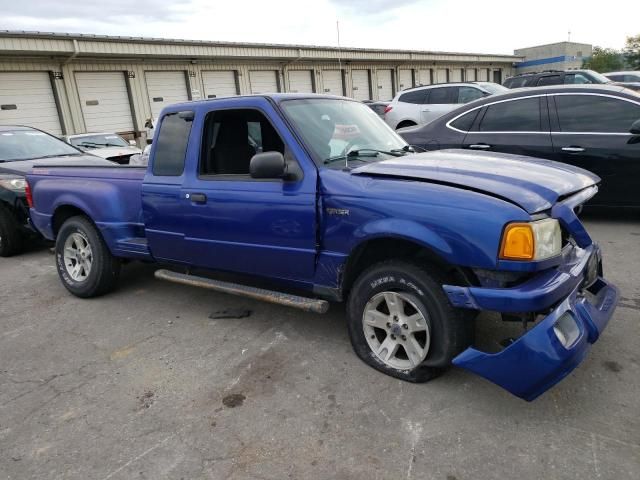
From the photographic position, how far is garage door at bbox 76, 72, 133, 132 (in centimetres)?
1838

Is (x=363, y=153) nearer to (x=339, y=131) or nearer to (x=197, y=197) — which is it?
(x=339, y=131)

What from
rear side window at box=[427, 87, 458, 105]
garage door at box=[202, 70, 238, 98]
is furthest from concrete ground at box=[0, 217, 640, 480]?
garage door at box=[202, 70, 238, 98]

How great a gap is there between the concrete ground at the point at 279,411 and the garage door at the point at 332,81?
25074 millimetres

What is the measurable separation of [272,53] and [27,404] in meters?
22.7

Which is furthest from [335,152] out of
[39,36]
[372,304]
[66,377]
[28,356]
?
[39,36]

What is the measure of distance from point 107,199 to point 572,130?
17.3 feet

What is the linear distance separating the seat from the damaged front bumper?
2.10m

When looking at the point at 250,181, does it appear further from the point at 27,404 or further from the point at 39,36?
the point at 39,36

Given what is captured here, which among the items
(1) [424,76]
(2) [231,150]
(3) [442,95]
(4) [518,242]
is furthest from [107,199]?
(1) [424,76]

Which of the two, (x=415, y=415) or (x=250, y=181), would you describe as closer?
(x=415, y=415)

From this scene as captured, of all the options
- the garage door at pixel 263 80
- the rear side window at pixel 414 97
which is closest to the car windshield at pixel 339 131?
the rear side window at pixel 414 97

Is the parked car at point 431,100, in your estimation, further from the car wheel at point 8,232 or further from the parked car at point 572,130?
the car wheel at point 8,232

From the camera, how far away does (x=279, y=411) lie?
3.04m

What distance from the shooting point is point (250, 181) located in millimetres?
3770
